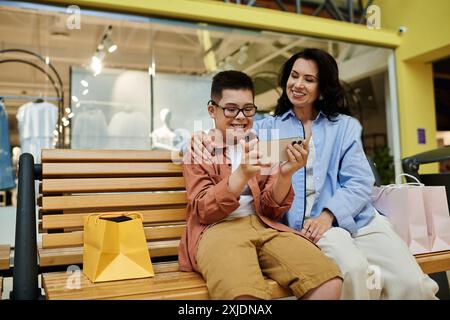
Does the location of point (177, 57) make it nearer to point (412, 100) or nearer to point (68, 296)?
point (412, 100)

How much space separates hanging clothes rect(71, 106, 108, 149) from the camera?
359 cm

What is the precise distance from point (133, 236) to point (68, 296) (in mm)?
246

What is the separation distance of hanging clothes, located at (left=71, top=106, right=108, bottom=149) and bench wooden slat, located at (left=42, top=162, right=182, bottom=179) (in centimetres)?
208

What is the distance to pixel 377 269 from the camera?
121 cm

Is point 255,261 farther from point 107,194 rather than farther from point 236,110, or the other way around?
point 107,194

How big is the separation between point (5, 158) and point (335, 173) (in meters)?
3.03

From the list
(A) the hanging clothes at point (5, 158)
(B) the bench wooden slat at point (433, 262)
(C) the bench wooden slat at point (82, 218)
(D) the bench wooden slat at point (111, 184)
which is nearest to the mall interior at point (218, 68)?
(A) the hanging clothes at point (5, 158)

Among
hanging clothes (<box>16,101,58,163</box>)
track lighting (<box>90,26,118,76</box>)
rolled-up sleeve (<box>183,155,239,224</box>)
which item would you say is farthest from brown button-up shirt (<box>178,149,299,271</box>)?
track lighting (<box>90,26,118,76</box>)

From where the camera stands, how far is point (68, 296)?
40.6 inches

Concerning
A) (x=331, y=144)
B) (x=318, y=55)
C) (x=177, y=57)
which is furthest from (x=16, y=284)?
(x=177, y=57)

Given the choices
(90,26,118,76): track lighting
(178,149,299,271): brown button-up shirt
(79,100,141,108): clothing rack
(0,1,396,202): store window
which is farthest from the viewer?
(90,26,118,76): track lighting

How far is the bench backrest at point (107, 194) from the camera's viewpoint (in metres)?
1.44

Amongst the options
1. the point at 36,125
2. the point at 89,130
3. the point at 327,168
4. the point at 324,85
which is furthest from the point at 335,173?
the point at 36,125

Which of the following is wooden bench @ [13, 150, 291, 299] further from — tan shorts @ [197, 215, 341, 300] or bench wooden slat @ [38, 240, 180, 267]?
tan shorts @ [197, 215, 341, 300]
